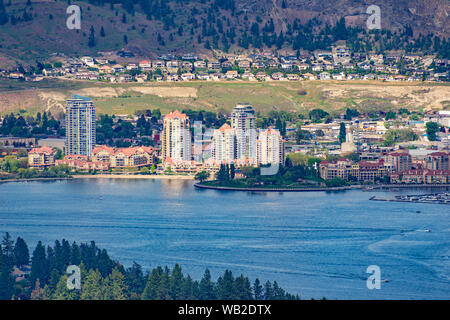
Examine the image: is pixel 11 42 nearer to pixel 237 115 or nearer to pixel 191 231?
pixel 237 115

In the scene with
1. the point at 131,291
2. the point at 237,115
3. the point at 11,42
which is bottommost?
the point at 131,291

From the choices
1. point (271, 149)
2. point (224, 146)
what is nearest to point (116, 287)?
point (271, 149)

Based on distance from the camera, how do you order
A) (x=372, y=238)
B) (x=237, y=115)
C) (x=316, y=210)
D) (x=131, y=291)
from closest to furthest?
(x=131, y=291) < (x=372, y=238) < (x=316, y=210) < (x=237, y=115)

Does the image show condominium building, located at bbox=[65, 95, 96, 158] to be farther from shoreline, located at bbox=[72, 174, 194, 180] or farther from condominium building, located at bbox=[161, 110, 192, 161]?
condominium building, located at bbox=[161, 110, 192, 161]

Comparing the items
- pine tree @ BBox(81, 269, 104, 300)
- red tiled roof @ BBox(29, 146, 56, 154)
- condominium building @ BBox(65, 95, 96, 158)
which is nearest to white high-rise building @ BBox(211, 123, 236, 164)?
condominium building @ BBox(65, 95, 96, 158)

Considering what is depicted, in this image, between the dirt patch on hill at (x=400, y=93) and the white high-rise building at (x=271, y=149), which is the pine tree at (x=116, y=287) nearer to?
the white high-rise building at (x=271, y=149)
